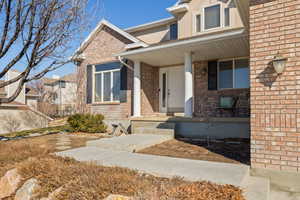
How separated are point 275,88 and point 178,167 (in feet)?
6.39

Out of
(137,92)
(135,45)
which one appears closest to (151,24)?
(135,45)

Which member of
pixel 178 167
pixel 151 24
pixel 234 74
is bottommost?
pixel 178 167

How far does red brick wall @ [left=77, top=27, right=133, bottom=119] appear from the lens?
344 inches

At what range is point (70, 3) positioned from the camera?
403 centimetres

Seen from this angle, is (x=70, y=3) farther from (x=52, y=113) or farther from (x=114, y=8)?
(x=52, y=113)

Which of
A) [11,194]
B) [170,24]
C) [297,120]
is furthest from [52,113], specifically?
[297,120]

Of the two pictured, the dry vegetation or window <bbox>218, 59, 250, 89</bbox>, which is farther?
window <bbox>218, 59, 250, 89</bbox>

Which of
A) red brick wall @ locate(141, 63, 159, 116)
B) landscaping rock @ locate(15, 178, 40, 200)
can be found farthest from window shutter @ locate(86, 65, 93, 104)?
landscaping rock @ locate(15, 178, 40, 200)

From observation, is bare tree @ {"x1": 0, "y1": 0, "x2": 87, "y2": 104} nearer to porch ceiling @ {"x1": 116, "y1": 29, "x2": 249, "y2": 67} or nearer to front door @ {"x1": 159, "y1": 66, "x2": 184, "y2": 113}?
porch ceiling @ {"x1": 116, "y1": 29, "x2": 249, "y2": 67}

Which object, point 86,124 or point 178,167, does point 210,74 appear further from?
point 178,167

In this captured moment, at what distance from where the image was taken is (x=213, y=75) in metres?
7.87

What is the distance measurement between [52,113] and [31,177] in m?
17.1

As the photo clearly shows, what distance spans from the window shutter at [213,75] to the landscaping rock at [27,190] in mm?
6878

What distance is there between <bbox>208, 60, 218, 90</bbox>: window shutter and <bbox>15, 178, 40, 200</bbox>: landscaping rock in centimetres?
688
